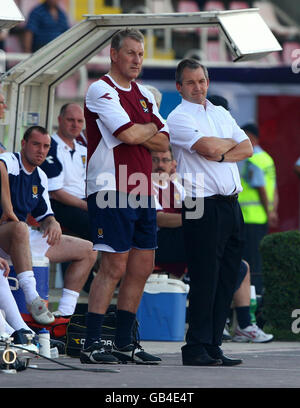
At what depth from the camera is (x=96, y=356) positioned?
23.0ft

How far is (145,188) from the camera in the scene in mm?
7164

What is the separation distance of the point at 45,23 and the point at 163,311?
27.6 ft

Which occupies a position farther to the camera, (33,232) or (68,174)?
(68,174)

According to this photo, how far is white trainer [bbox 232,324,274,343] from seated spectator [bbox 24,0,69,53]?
824cm

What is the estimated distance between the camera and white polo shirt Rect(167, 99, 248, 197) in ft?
23.6

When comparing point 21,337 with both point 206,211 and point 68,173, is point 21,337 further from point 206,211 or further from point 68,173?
point 68,173

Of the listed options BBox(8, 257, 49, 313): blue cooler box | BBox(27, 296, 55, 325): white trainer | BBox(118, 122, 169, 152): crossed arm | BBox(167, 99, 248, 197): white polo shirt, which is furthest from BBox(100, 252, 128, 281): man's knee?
BBox(8, 257, 49, 313): blue cooler box

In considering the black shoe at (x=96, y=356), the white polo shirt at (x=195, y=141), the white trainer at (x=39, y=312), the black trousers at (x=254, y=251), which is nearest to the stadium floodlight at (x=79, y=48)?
the white polo shirt at (x=195, y=141)

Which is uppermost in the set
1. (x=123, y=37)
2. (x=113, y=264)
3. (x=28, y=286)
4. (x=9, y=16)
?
(x=9, y=16)

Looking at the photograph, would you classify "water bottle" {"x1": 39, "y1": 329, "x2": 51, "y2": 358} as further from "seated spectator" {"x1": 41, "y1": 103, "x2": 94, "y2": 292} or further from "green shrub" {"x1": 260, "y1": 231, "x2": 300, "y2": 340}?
"green shrub" {"x1": 260, "y1": 231, "x2": 300, "y2": 340}

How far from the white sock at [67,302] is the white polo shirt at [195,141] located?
231 cm

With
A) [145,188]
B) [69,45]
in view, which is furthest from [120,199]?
[69,45]

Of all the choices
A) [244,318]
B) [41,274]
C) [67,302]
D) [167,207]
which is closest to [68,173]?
[167,207]
